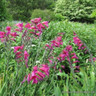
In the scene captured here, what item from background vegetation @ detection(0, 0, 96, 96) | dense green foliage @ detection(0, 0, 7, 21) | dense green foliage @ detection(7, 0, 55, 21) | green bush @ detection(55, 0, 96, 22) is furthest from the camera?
dense green foliage @ detection(7, 0, 55, 21)

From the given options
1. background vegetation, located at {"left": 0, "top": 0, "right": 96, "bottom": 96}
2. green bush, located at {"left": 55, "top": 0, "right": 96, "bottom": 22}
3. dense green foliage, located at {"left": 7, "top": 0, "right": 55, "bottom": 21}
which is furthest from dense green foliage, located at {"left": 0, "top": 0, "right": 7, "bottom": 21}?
dense green foliage, located at {"left": 7, "top": 0, "right": 55, "bottom": 21}

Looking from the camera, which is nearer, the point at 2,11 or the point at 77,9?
the point at 2,11

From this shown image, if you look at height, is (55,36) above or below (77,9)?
above

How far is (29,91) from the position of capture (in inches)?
68.9

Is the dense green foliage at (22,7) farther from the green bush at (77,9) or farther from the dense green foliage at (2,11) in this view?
the dense green foliage at (2,11)

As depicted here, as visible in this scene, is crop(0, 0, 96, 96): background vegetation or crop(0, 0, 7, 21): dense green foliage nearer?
crop(0, 0, 96, 96): background vegetation

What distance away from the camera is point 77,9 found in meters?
16.8

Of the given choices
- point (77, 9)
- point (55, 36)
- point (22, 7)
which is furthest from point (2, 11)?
point (22, 7)

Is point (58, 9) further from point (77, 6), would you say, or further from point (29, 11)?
point (29, 11)

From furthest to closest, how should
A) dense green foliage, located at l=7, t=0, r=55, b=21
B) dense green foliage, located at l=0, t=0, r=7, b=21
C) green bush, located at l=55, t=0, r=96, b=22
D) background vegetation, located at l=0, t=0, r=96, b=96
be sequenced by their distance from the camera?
1. dense green foliage, located at l=7, t=0, r=55, b=21
2. green bush, located at l=55, t=0, r=96, b=22
3. dense green foliage, located at l=0, t=0, r=7, b=21
4. background vegetation, located at l=0, t=0, r=96, b=96

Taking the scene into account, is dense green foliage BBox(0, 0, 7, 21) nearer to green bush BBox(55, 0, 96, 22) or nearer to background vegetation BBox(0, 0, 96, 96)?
background vegetation BBox(0, 0, 96, 96)

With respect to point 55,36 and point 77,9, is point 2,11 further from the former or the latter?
point 77,9

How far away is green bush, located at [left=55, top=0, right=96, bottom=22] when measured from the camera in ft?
54.3

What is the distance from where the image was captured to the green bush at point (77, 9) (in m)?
16.5
